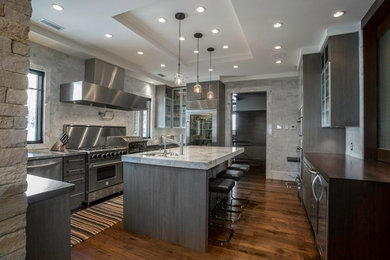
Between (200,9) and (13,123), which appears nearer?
(13,123)

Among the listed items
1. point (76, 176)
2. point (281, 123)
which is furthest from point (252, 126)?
point (76, 176)

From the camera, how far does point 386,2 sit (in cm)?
206

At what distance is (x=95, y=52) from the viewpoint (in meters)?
3.69

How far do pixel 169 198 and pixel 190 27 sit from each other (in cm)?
247

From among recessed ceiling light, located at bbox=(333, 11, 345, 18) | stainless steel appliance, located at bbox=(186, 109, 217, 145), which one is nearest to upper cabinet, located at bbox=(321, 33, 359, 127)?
recessed ceiling light, located at bbox=(333, 11, 345, 18)

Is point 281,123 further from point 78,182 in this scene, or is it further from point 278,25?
point 78,182

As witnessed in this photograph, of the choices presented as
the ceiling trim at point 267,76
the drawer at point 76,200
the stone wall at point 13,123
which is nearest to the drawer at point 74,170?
the drawer at point 76,200

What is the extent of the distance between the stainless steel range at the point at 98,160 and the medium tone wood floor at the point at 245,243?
3.59ft

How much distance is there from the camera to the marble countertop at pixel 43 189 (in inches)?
42.6

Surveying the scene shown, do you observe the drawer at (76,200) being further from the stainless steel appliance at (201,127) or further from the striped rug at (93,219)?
the stainless steel appliance at (201,127)

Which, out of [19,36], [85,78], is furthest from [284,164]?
[19,36]

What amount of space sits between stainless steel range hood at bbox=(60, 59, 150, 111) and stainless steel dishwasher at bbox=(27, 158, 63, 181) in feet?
3.61

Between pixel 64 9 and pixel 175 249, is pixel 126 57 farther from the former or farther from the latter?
pixel 175 249

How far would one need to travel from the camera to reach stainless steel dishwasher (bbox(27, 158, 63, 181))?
104 inches
